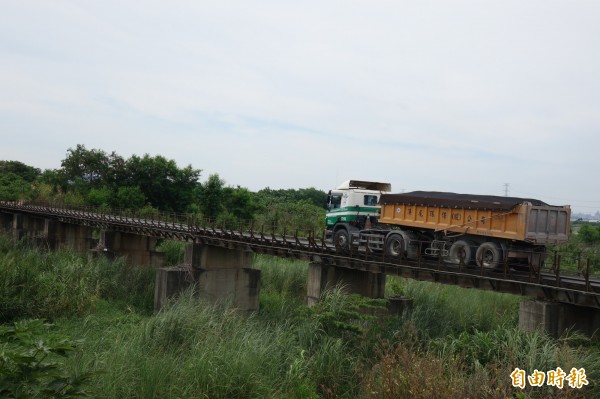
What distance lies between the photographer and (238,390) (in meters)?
10.1

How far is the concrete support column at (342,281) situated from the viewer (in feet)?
73.5

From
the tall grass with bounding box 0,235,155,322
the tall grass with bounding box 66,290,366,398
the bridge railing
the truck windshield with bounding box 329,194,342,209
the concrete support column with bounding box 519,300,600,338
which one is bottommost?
the tall grass with bounding box 0,235,155,322

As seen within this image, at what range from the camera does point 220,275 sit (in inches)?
1174

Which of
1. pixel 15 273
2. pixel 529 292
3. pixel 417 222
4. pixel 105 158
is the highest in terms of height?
pixel 105 158

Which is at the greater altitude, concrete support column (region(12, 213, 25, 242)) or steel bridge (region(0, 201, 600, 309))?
steel bridge (region(0, 201, 600, 309))

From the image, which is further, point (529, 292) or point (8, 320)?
point (8, 320)

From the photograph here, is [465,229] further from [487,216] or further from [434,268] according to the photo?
[434,268]

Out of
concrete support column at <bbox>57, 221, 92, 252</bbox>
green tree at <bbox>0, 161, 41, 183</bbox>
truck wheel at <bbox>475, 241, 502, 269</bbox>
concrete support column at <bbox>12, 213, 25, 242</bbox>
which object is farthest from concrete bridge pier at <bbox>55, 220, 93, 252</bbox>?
green tree at <bbox>0, 161, 41, 183</bbox>

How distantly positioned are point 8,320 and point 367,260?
1362cm

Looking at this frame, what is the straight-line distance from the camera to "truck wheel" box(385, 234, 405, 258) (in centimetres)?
1988

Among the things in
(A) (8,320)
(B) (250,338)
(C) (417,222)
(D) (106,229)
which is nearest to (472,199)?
(C) (417,222)

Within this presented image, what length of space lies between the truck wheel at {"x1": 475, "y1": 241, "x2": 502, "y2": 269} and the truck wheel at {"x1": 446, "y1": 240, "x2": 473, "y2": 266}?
389 millimetres

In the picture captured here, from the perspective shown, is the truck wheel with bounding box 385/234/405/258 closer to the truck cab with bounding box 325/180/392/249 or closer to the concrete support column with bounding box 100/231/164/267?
the truck cab with bounding box 325/180/392/249

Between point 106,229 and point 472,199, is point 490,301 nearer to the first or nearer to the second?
point 472,199
